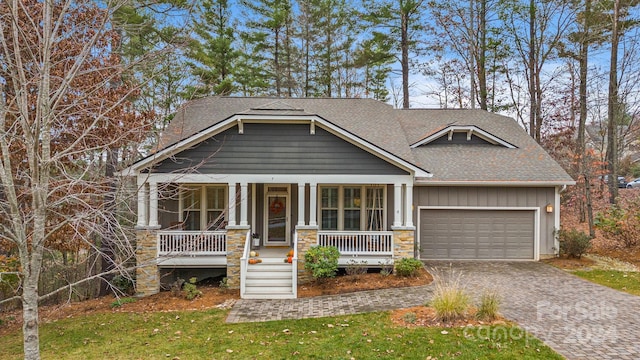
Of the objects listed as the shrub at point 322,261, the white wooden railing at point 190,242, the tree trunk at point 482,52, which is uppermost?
the tree trunk at point 482,52

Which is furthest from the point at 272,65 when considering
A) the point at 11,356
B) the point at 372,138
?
the point at 11,356

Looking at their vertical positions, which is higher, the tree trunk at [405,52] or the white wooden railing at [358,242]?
the tree trunk at [405,52]

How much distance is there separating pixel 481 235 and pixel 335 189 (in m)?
5.31

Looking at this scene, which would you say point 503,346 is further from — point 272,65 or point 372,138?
point 272,65

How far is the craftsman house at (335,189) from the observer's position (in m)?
9.88

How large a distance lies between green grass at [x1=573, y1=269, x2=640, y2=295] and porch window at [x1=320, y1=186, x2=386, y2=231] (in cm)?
608

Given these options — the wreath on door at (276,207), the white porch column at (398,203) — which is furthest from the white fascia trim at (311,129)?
the wreath on door at (276,207)

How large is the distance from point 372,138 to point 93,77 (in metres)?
8.40

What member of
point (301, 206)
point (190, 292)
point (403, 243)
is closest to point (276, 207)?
point (301, 206)

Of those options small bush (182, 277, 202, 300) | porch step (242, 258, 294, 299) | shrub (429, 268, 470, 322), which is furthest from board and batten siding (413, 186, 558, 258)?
small bush (182, 277, 202, 300)

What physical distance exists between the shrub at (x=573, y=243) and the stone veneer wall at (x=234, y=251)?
10624mm

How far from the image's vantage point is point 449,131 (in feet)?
46.1

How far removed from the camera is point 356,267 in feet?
33.0

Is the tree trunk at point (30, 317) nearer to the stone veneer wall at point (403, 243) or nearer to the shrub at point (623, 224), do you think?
the stone veneer wall at point (403, 243)
